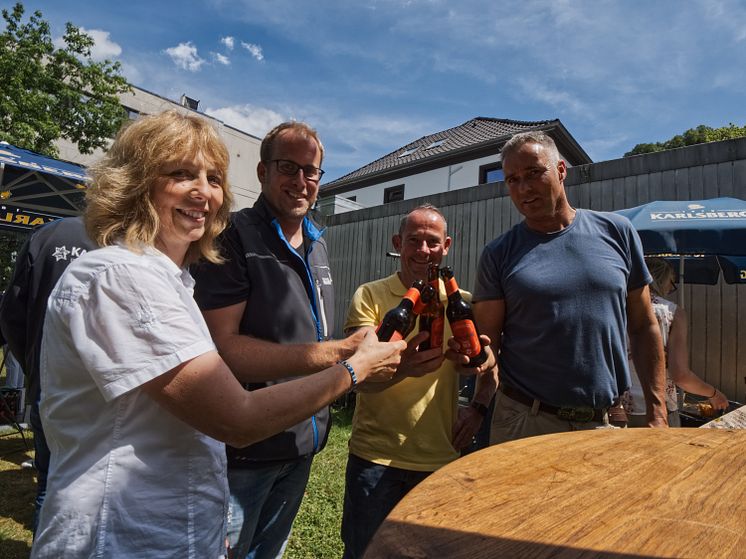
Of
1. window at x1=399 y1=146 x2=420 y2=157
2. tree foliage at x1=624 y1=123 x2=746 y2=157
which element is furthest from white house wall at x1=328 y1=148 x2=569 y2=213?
tree foliage at x1=624 y1=123 x2=746 y2=157

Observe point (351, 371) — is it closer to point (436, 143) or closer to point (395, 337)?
point (395, 337)

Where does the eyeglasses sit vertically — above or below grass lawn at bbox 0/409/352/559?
above

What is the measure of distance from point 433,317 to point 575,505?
117 cm

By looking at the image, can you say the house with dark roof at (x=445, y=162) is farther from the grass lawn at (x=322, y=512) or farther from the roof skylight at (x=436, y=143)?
the grass lawn at (x=322, y=512)

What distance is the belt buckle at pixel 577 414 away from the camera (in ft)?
6.59

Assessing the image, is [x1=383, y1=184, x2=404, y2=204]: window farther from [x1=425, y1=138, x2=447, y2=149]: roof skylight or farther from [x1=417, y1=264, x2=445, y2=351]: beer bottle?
[x1=417, y1=264, x2=445, y2=351]: beer bottle

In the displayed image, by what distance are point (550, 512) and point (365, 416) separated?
1331 millimetres

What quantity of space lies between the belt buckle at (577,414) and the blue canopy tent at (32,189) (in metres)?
4.72

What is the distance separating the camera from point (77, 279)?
0.92 metres

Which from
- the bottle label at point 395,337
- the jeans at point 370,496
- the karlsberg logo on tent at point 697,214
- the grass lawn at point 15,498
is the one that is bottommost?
the grass lawn at point 15,498

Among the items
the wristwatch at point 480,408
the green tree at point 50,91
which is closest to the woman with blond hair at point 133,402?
the wristwatch at point 480,408

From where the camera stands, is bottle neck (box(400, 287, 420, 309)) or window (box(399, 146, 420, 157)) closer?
bottle neck (box(400, 287, 420, 309))

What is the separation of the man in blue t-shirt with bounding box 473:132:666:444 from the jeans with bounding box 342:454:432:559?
55 cm

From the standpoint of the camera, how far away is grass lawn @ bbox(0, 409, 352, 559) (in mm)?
2936
